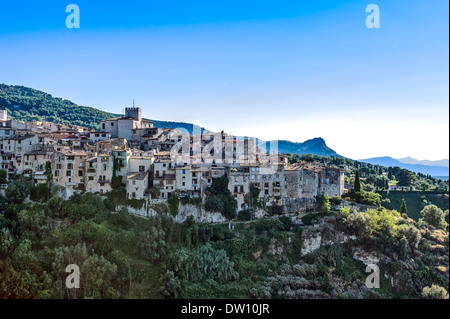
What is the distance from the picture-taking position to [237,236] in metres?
25.8

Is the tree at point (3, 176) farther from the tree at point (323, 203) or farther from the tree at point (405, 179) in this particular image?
the tree at point (405, 179)

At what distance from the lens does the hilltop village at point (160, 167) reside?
25906 millimetres

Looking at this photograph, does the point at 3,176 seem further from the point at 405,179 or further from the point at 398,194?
the point at 405,179

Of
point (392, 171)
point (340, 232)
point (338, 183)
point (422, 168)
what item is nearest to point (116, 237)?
point (340, 232)

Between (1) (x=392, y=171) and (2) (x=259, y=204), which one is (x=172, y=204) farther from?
(1) (x=392, y=171)

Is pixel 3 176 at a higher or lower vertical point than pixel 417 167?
lower

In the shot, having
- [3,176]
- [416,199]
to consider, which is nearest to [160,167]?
[3,176]

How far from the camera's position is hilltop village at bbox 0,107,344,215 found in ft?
85.0

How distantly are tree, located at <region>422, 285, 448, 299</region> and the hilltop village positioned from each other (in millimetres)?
9364

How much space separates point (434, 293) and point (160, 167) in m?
20.5

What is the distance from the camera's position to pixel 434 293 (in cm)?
2470
